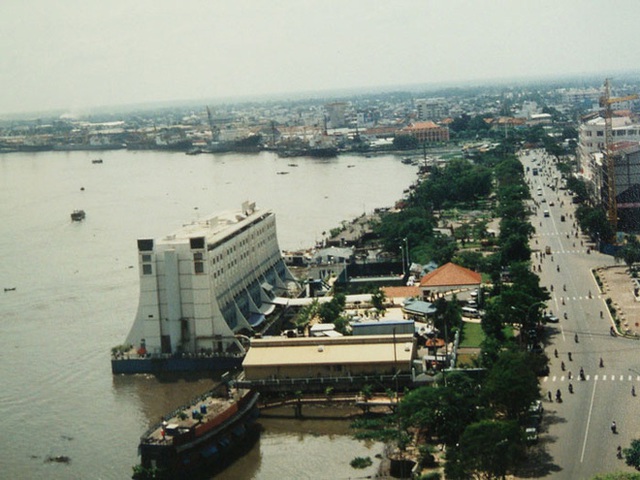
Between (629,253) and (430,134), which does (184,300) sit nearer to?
(629,253)

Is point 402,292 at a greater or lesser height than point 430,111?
lesser

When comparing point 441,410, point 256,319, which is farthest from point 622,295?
point 441,410

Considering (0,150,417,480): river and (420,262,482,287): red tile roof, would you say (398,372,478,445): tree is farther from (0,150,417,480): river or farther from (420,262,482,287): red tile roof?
(420,262,482,287): red tile roof

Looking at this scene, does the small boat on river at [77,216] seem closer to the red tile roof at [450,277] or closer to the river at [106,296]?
the river at [106,296]

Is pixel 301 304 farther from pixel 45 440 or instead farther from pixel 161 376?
pixel 45 440

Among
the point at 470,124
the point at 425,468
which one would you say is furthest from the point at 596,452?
the point at 470,124
